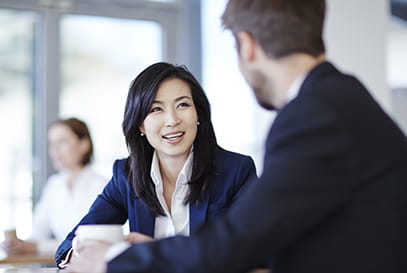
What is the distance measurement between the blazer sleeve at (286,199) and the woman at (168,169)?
0.96 meters

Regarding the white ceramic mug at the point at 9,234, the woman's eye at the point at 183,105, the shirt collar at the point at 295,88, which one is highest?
the shirt collar at the point at 295,88

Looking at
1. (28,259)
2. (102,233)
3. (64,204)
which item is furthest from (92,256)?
(64,204)

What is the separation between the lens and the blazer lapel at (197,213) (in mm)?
2029

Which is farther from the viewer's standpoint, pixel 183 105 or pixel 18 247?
pixel 18 247

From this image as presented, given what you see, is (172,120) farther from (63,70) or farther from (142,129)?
(63,70)

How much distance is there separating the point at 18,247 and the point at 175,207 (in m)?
1.25

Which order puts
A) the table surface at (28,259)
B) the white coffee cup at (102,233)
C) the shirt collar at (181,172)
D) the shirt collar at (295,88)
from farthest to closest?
1. the table surface at (28,259)
2. the shirt collar at (181,172)
3. the white coffee cup at (102,233)
4. the shirt collar at (295,88)

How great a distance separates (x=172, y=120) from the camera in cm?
212

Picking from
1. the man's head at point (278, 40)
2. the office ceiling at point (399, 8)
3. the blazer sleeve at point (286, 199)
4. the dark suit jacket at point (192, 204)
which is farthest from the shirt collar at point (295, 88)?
the office ceiling at point (399, 8)

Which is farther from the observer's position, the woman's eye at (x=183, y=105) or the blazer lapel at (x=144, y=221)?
the woman's eye at (x=183, y=105)

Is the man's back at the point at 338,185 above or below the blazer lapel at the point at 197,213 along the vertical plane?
above

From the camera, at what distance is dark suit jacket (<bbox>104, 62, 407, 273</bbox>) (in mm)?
1046

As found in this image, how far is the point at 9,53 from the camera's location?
4691 mm

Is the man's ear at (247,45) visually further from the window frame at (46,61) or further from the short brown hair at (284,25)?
the window frame at (46,61)
